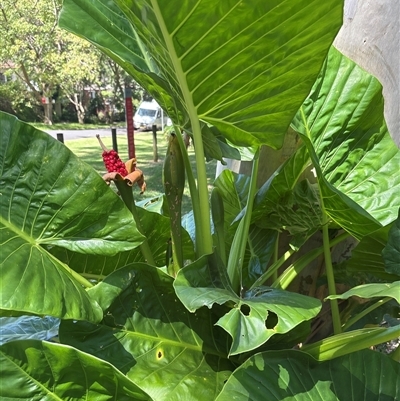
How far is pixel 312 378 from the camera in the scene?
60 cm

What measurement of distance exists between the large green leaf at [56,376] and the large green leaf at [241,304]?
12 centimetres

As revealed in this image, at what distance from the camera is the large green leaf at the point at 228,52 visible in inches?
18.6

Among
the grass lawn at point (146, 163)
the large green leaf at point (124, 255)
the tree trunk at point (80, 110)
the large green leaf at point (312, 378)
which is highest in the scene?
the tree trunk at point (80, 110)

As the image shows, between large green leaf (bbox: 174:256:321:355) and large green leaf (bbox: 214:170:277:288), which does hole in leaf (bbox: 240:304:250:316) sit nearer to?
large green leaf (bbox: 174:256:321:355)

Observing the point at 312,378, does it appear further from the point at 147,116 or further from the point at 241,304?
the point at 147,116

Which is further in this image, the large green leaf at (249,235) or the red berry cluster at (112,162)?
the large green leaf at (249,235)

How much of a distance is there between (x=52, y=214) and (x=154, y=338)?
8.5 inches

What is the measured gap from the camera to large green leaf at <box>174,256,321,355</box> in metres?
0.49

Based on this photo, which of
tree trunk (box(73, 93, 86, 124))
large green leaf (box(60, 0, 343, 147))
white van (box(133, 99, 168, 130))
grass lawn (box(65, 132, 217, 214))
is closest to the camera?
large green leaf (box(60, 0, 343, 147))

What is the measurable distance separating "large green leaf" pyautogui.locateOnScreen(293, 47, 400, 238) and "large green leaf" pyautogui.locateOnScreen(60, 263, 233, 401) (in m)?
0.29

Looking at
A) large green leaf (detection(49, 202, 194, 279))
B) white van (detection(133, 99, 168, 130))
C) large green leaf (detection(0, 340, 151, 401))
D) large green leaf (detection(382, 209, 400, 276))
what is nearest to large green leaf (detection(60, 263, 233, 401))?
large green leaf (detection(0, 340, 151, 401))

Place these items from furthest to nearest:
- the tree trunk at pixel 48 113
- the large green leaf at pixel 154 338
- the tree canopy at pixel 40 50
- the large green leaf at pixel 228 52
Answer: the tree trunk at pixel 48 113 < the tree canopy at pixel 40 50 < the large green leaf at pixel 154 338 < the large green leaf at pixel 228 52

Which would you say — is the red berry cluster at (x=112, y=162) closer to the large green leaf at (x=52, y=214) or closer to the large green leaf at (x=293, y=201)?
the large green leaf at (x=52, y=214)

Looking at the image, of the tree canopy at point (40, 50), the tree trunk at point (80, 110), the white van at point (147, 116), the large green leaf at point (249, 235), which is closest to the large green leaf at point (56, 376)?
the large green leaf at point (249, 235)
